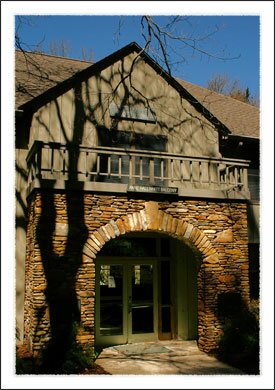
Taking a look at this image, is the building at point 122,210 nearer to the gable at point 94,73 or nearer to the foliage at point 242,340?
the gable at point 94,73

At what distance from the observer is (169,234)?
423 inches

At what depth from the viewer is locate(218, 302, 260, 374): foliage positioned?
Answer: 32.1 feet

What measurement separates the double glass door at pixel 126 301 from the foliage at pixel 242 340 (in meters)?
2.69

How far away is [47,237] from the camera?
9.52m

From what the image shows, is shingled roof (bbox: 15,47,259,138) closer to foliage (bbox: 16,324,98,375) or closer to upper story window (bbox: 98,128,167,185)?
upper story window (bbox: 98,128,167,185)

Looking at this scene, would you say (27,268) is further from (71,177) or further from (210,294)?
(210,294)

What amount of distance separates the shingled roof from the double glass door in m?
5.16

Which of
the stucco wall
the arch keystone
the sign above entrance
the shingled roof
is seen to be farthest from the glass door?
the shingled roof

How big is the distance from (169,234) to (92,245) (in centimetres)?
203

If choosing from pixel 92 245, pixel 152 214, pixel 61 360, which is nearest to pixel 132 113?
pixel 152 214

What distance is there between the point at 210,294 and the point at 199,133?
206 inches

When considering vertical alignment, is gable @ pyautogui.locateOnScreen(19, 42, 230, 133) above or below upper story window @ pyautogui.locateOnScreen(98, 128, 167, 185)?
above

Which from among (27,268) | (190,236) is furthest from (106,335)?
(190,236)

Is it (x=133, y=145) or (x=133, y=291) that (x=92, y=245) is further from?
(x=133, y=145)
